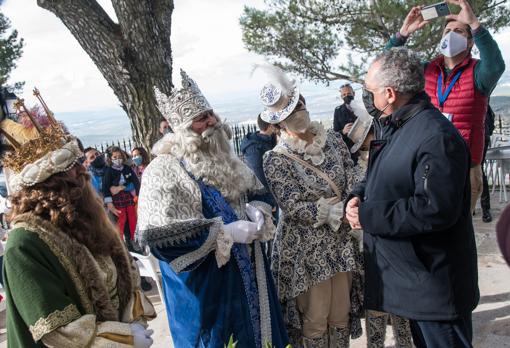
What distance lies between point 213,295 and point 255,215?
50cm

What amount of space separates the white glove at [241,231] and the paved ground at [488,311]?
1469mm

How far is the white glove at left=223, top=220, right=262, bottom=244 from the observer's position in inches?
99.6

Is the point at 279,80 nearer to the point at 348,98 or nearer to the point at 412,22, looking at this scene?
the point at 412,22

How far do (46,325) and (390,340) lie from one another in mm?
2560

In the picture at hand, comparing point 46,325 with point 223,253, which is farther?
point 223,253

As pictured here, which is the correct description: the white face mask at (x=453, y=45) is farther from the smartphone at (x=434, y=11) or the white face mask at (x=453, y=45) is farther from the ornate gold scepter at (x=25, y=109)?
the ornate gold scepter at (x=25, y=109)

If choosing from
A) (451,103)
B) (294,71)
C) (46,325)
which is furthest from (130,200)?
(294,71)

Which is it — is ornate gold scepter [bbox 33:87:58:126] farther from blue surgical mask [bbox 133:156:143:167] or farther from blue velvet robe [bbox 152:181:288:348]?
blue surgical mask [bbox 133:156:143:167]

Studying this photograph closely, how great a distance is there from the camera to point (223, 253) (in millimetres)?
2488

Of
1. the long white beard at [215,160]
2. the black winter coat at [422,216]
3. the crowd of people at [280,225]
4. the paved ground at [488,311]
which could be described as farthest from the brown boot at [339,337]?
the long white beard at [215,160]

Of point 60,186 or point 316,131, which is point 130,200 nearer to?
point 316,131

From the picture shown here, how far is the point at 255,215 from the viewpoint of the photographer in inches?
109

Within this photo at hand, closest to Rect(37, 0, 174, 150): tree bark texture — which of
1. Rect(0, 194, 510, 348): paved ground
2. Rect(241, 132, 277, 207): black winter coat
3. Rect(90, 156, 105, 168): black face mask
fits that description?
Rect(90, 156, 105, 168): black face mask

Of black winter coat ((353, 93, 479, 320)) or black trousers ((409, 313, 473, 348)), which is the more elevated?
black winter coat ((353, 93, 479, 320))
